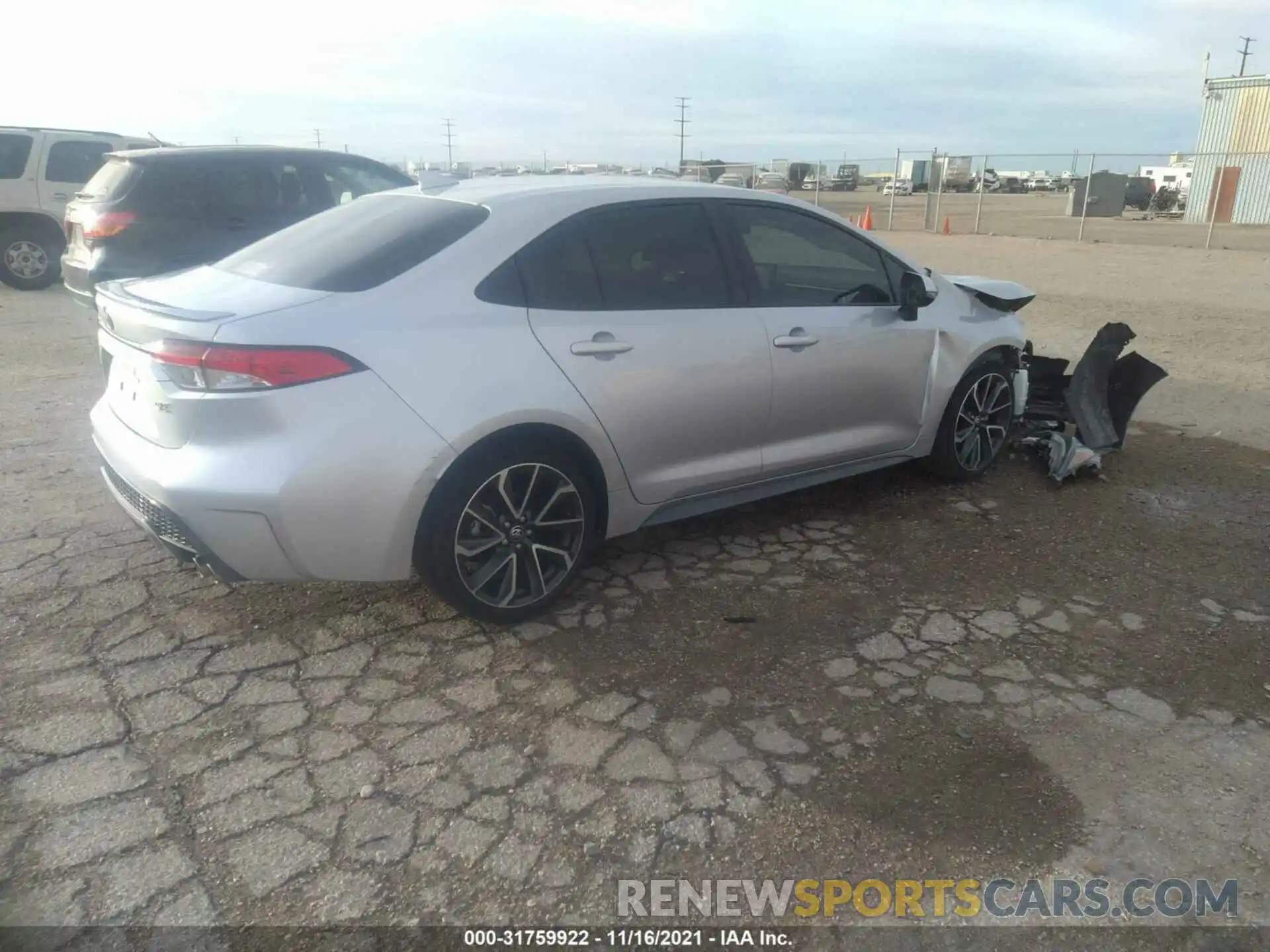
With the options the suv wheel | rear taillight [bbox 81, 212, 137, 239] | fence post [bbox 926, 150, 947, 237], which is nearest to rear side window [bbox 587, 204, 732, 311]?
rear taillight [bbox 81, 212, 137, 239]

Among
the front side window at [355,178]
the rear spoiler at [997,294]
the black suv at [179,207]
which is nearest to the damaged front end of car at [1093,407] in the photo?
the rear spoiler at [997,294]

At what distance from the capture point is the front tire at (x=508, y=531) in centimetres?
335

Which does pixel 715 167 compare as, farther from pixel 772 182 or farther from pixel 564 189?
pixel 564 189

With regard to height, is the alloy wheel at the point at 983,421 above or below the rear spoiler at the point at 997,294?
below

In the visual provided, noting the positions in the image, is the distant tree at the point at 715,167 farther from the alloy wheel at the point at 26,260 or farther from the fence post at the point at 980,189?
the alloy wheel at the point at 26,260

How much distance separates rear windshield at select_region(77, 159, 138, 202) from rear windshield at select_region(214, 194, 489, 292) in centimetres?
541

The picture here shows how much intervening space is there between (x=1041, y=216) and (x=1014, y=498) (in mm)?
29049

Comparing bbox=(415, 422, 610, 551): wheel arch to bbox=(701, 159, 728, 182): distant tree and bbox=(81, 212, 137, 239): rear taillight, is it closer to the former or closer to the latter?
bbox=(81, 212, 137, 239): rear taillight

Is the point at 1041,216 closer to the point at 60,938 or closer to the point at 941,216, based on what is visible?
the point at 941,216

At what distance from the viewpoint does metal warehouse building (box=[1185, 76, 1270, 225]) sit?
87.0ft

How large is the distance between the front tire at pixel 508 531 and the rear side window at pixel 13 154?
1212cm

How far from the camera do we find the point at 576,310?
3666 mm

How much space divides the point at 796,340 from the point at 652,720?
194 centimetres

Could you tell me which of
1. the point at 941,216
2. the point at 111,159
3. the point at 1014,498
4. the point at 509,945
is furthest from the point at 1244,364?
the point at 941,216
